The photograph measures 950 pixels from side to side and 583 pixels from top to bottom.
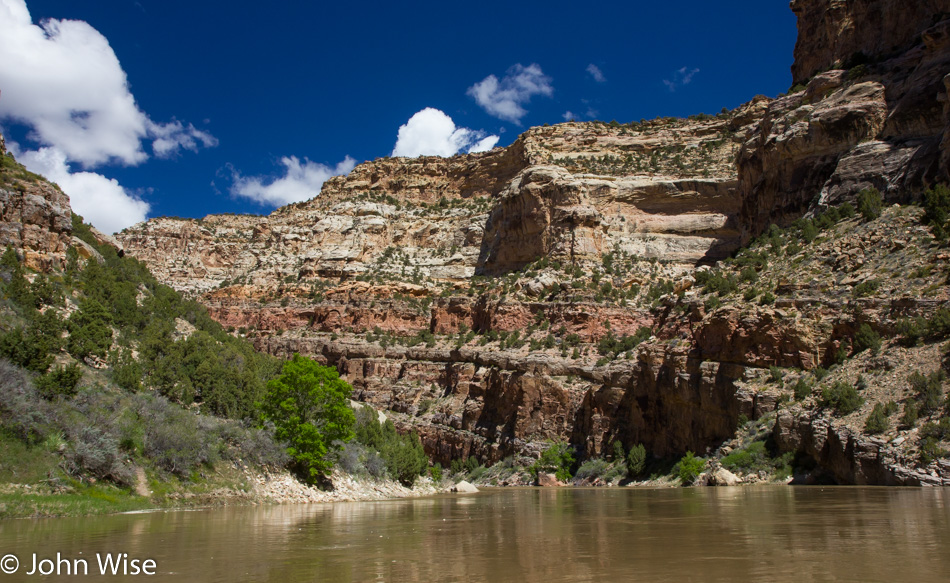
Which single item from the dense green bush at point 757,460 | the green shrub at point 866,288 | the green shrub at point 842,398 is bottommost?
the dense green bush at point 757,460

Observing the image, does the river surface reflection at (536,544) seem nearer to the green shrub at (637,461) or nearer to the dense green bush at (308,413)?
the dense green bush at (308,413)

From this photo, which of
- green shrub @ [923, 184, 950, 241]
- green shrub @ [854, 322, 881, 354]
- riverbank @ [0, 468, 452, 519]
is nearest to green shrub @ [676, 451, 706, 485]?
green shrub @ [854, 322, 881, 354]

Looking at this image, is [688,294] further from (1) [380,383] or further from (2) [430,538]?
(2) [430,538]

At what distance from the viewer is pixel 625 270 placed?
75188 mm

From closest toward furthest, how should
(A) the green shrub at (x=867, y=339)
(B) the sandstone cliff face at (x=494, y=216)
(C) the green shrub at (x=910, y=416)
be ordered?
(C) the green shrub at (x=910, y=416)
(A) the green shrub at (x=867, y=339)
(B) the sandstone cliff face at (x=494, y=216)

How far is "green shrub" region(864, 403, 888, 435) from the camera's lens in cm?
2802

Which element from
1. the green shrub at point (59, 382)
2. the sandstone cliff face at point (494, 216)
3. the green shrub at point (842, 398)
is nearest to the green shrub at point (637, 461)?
the green shrub at point (842, 398)

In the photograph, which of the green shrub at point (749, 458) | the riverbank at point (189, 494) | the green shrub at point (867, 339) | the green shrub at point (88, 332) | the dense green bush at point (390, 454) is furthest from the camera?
the dense green bush at point (390, 454)

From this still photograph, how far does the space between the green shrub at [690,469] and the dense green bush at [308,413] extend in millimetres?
20756

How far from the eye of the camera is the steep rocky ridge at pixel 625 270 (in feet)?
126

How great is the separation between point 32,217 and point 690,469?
129ft

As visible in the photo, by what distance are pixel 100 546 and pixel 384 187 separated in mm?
100580

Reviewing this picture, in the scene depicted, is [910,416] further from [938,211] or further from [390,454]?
[390,454]

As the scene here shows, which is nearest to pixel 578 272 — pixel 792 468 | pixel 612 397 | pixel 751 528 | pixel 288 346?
pixel 612 397
